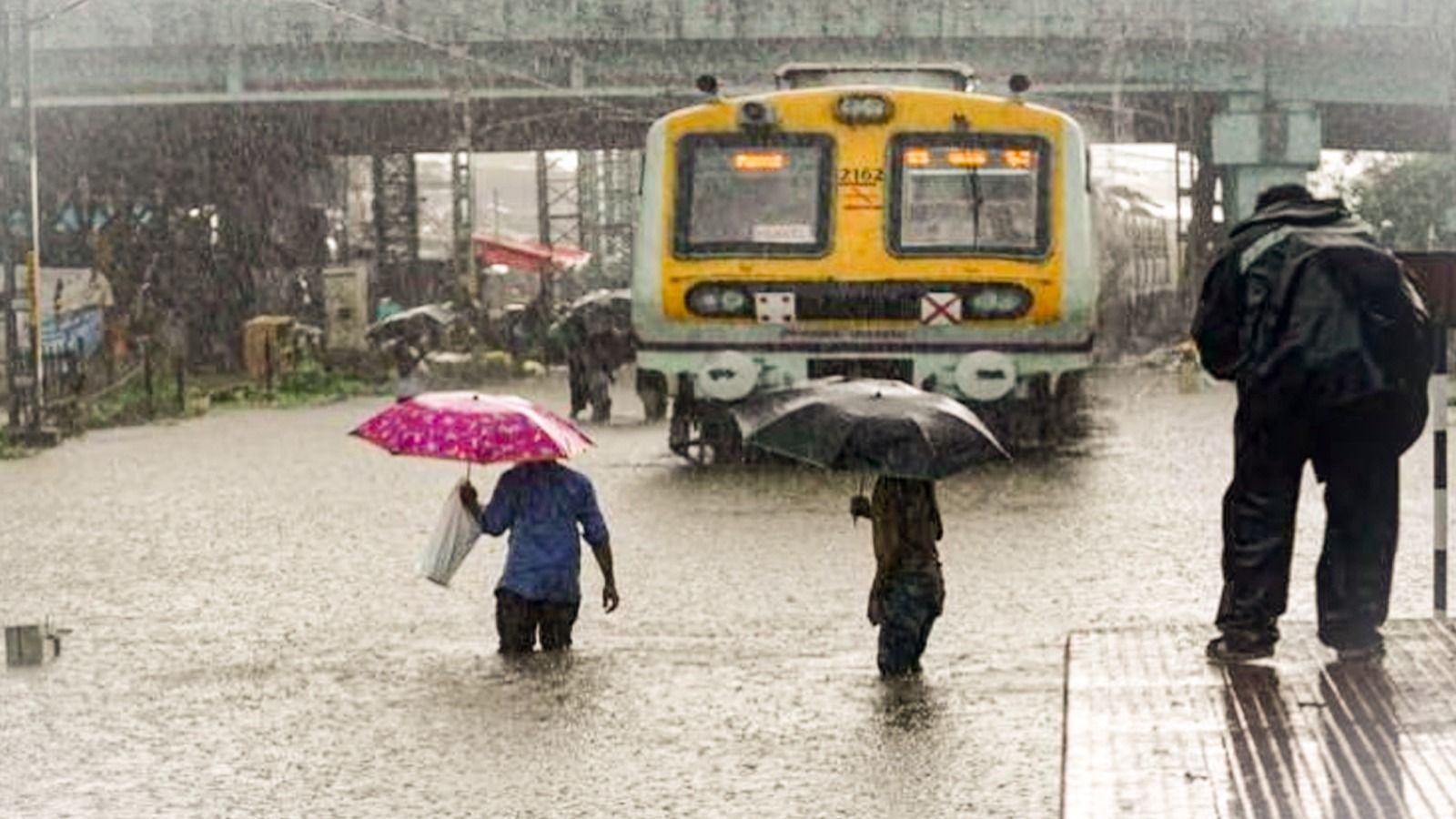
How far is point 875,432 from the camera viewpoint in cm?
1121

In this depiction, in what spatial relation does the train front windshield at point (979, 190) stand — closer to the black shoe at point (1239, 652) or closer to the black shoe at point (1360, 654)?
the black shoe at point (1239, 652)

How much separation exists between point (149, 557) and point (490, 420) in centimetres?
492

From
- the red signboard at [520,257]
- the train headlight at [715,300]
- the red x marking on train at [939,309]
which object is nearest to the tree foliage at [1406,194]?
the red signboard at [520,257]

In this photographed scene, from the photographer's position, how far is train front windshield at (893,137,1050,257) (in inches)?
862

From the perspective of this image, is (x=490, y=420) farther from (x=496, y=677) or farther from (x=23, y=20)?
(x=23, y=20)

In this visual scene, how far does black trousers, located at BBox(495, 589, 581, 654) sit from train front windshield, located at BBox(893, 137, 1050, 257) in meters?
10.3

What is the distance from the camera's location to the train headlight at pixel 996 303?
21625mm

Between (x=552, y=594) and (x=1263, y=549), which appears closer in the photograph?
(x=1263, y=549)

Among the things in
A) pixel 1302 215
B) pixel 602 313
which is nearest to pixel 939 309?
pixel 602 313

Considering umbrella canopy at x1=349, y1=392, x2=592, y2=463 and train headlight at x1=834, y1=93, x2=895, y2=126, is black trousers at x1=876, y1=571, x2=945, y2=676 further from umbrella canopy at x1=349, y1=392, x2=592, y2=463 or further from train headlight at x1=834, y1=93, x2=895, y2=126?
train headlight at x1=834, y1=93, x2=895, y2=126

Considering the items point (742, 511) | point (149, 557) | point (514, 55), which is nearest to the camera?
point (149, 557)

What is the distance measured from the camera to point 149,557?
54.1 ft

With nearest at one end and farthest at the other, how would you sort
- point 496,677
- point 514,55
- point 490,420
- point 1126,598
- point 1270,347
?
point 1270,347
point 496,677
point 490,420
point 1126,598
point 514,55

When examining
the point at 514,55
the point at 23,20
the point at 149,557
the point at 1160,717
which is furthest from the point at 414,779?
the point at 514,55
